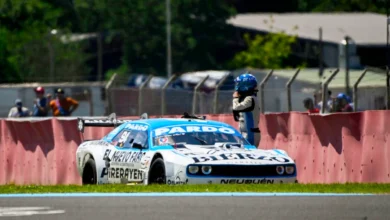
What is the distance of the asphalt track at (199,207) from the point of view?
12.7 metres

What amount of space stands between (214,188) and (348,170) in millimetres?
4230

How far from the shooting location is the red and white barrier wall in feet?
65.1

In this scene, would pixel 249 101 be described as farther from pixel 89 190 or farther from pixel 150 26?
pixel 150 26

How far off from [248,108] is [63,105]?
12.7 metres

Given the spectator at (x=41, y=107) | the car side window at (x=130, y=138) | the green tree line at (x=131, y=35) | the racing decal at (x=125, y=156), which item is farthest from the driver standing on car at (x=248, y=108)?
the green tree line at (x=131, y=35)

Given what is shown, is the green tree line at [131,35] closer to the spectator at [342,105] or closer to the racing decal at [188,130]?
the spectator at [342,105]

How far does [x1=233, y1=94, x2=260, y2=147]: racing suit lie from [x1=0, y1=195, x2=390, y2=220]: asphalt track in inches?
232

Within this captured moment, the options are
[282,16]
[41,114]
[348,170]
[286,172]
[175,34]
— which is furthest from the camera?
[282,16]

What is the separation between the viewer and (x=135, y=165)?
19.7 metres

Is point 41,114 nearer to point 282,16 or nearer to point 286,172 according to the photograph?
point 286,172

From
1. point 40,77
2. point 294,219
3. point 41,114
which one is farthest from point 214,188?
point 40,77

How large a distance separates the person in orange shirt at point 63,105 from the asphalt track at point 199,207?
17.5m

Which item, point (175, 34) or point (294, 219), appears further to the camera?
point (175, 34)

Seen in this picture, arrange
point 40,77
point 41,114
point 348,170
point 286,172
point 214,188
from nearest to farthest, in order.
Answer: point 214,188, point 286,172, point 348,170, point 41,114, point 40,77
